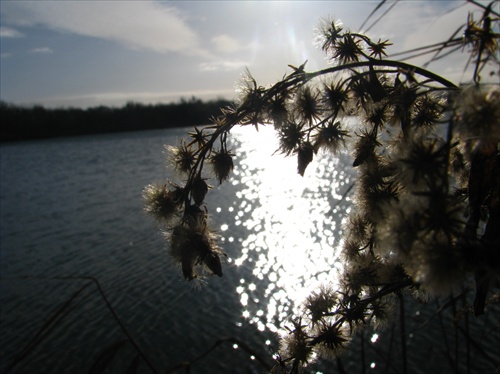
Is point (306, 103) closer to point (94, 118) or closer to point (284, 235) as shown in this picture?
point (284, 235)

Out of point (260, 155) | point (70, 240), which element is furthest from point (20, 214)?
point (260, 155)

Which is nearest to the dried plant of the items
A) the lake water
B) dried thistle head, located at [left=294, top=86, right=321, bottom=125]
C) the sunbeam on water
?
dried thistle head, located at [left=294, top=86, right=321, bottom=125]

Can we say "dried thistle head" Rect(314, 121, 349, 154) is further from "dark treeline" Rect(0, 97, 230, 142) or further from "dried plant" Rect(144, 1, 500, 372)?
"dark treeline" Rect(0, 97, 230, 142)

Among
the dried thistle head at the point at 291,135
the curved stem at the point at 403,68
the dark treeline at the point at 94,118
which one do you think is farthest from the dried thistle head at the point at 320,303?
the dark treeline at the point at 94,118

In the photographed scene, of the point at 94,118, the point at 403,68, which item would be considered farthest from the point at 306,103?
the point at 94,118

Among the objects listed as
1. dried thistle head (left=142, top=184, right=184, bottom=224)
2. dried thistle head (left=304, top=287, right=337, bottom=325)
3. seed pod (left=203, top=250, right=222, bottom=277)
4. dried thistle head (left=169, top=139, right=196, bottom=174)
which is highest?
dried thistle head (left=169, top=139, right=196, bottom=174)

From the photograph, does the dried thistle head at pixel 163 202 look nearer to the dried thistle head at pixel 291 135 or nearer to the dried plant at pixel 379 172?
the dried plant at pixel 379 172
